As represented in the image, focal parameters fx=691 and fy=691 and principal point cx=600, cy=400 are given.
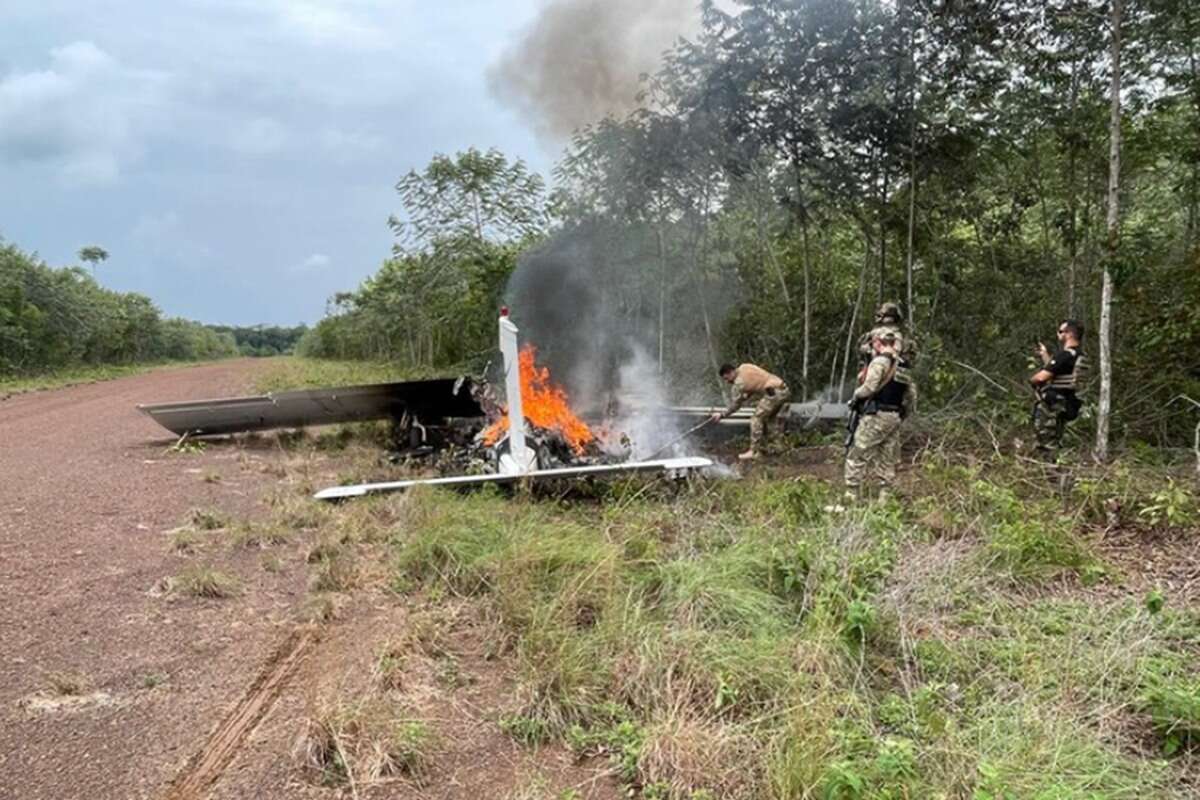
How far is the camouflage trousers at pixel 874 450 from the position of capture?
6391mm

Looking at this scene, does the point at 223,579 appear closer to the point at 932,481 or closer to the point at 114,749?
the point at 114,749

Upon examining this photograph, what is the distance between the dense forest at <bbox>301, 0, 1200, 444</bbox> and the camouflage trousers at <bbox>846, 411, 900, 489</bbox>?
7.88ft

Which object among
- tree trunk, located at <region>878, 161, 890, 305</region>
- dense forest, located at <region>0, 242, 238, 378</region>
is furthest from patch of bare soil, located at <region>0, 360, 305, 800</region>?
dense forest, located at <region>0, 242, 238, 378</region>

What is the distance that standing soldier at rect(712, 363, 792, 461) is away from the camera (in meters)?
8.80

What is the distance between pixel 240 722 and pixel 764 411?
280 inches

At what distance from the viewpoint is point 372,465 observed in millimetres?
8594

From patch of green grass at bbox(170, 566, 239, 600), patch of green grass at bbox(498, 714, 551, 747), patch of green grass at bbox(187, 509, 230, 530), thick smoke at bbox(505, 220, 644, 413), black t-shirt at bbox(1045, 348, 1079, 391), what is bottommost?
patch of green grass at bbox(498, 714, 551, 747)

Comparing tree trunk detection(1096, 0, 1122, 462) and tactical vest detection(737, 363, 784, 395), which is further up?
tree trunk detection(1096, 0, 1122, 462)

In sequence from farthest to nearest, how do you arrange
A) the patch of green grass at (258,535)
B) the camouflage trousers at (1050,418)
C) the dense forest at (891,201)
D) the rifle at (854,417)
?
the dense forest at (891,201) < the camouflage trousers at (1050,418) < the rifle at (854,417) < the patch of green grass at (258,535)

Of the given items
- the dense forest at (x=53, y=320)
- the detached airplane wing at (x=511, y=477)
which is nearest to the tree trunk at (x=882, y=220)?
the detached airplane wing at (x=511, y=477)

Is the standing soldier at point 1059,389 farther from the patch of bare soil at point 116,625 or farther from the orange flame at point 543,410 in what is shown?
the patch of bare soil at point 116,625

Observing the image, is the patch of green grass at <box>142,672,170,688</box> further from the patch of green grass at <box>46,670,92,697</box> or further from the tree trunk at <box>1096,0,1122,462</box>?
the tree trunk at <box>1096,0,1122,462</box>

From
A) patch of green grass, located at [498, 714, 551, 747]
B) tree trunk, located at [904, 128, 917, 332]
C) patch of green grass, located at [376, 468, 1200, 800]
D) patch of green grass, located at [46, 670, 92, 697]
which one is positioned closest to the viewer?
patch of green grass, located at [376, 468, 1200, 800]

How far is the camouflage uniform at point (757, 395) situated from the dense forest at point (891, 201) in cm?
213
